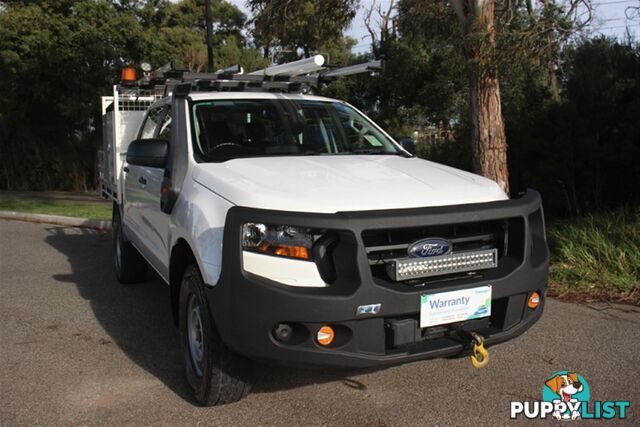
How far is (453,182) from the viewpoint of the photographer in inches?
139

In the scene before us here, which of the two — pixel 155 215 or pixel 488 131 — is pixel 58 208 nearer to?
pixel 155 215

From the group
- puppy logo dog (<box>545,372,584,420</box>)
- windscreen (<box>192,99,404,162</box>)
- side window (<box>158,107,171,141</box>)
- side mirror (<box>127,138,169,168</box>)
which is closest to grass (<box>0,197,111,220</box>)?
side window (<box>158,107,171,141</box>)

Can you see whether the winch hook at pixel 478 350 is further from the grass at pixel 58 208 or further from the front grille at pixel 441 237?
the grass at pixel 58 208

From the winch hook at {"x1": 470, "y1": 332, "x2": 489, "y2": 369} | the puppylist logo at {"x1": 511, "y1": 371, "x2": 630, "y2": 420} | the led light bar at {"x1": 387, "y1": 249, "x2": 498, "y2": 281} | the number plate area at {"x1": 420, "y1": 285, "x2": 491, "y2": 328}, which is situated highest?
the led light bar at {"x1": 387, "y1": 249, "x2": 498, "y2": 281}

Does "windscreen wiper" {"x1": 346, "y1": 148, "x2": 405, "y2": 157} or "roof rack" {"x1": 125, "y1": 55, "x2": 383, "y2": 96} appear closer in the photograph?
"windscreen wiper" {"x1": 346, "y1": 148, "x2": 405, "y2": 157}

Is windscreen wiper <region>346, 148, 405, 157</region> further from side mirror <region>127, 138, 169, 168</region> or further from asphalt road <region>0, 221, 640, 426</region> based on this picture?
asphalt road <region>0, 221, 640, 426</region>

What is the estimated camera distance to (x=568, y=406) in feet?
11.7

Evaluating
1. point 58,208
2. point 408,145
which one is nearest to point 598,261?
point 408,145

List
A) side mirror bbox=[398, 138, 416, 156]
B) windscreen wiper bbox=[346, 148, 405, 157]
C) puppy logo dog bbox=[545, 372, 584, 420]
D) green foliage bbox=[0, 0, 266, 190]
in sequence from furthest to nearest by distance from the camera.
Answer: green foliage bbox=[0, 0, 266, 190] < side mirror bbox=[398, 138, 416, 156] < windscreen wiper bbox=[346, 148, 405, 157] < puppy logo dog bbox=[545, 372, 584, 420]

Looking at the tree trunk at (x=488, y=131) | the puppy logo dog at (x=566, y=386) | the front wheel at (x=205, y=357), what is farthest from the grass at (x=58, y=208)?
the puppy logo dog at (x=566, y=386)

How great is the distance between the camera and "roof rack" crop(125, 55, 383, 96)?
204 inches

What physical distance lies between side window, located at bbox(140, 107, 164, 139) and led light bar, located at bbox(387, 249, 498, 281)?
305 cm

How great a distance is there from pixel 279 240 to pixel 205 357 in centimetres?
81

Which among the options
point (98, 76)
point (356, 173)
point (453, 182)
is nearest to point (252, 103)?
point (356, 173)
